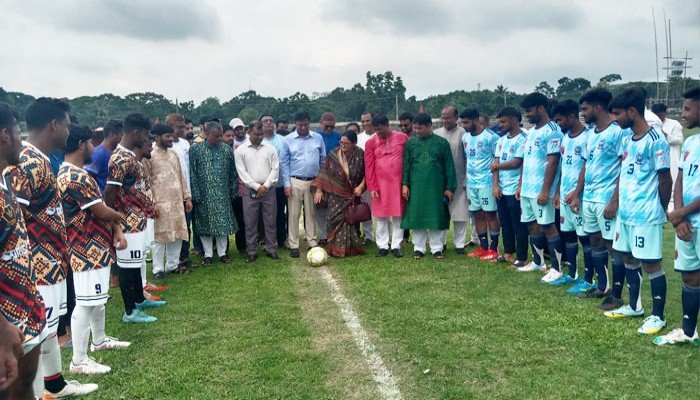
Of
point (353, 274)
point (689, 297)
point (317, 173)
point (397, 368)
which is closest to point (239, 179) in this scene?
point (317, 173)

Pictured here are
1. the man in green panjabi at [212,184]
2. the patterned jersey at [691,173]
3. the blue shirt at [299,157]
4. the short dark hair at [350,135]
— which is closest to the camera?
the patterned jersey at [691,173]

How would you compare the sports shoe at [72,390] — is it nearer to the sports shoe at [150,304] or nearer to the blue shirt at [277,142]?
the sports shoe at [150,304]

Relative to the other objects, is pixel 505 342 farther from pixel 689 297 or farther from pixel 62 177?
pixel 62 177

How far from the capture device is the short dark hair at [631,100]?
4984 mm

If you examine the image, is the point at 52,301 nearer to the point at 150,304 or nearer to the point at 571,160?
the point at 150,304

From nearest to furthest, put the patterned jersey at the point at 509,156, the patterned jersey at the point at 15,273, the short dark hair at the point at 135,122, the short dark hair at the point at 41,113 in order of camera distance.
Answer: the patterned jersey at the point at 15,273
the short dark hair at the point at 41,113
the short dark hair at the point at 135,122
the patterned jersey at the point at 509,156

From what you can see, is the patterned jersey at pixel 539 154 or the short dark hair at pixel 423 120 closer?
the patterned jersey at pixel 539 154

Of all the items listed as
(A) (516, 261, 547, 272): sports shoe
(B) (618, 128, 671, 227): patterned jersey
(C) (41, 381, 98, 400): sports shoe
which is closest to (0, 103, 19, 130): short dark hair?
(C) (41, 381, 98, 400): sports shoe

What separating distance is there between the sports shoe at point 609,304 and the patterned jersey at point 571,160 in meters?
1.31

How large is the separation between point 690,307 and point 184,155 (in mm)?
7144

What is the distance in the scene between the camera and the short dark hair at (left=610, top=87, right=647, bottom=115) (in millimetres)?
4984

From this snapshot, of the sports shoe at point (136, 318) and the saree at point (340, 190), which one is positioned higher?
the saree at point (340, 190)

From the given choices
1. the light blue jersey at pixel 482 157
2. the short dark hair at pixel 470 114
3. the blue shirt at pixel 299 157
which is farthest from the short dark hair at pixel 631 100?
the blue shirt at pixel 299 157

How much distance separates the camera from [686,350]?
4539mm
